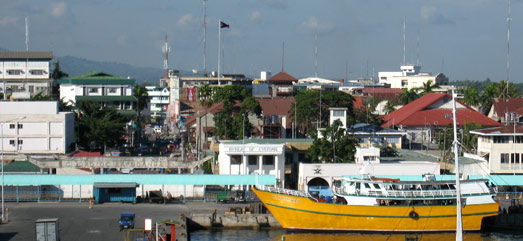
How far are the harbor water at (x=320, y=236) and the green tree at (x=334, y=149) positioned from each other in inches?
527

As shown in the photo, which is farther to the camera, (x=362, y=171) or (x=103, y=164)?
(x=103, y=164)

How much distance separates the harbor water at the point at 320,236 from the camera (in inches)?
1710

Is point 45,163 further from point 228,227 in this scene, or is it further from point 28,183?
point 228,227

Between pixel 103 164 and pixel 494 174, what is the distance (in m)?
31.5

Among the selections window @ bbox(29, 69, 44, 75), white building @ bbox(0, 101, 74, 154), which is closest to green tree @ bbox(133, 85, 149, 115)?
window @ bbox(29, 69, 44, 75)

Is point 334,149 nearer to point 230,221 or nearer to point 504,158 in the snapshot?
point 504,158

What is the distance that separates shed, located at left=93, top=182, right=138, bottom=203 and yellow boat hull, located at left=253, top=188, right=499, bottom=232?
10.1 metres

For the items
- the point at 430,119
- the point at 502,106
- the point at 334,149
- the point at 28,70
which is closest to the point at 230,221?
the point at 334,149

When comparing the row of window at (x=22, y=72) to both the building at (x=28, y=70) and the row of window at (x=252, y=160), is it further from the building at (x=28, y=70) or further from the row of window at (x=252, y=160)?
the row of window at (x=252, y=160)

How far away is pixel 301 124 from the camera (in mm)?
88625

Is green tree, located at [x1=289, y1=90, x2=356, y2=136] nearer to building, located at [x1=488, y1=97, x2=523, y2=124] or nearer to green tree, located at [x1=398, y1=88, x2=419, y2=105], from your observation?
building, located at [x1=488, y1=97, x2=523, y2=124]

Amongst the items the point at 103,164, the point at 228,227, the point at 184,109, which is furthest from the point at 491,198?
the point at 184,109

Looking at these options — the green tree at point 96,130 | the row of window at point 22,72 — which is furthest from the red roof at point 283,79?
the green tree at point 96,130

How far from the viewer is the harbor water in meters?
43.4
